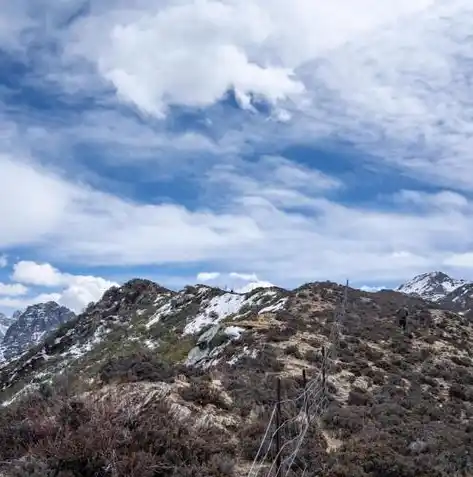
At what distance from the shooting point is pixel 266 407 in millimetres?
17641

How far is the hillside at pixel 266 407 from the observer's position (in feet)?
40.8

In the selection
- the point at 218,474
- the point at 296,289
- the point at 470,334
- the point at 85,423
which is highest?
the point at 296,289

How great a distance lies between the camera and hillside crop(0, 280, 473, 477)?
12.4 metres

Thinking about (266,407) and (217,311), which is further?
(217,311)

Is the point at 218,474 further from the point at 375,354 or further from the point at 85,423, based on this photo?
the point at 375,354

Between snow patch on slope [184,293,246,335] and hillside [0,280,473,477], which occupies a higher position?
snow patch on slope [184,293,246,335]

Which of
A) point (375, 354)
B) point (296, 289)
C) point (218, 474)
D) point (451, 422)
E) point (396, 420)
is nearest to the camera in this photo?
point (218, 474)

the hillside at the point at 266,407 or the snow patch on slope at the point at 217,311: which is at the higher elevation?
the snow patch on slope at the point at 217,311

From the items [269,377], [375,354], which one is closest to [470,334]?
[375,354]

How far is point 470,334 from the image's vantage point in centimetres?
4159

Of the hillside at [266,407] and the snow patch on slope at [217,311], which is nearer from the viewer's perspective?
the hillside at [266,407]

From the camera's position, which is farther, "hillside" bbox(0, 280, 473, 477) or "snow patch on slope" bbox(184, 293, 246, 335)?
"snow patch on slope" bbox(184, 293, 246, 335)

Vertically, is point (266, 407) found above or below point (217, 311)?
below

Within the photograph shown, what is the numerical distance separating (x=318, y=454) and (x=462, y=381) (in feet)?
52.2
